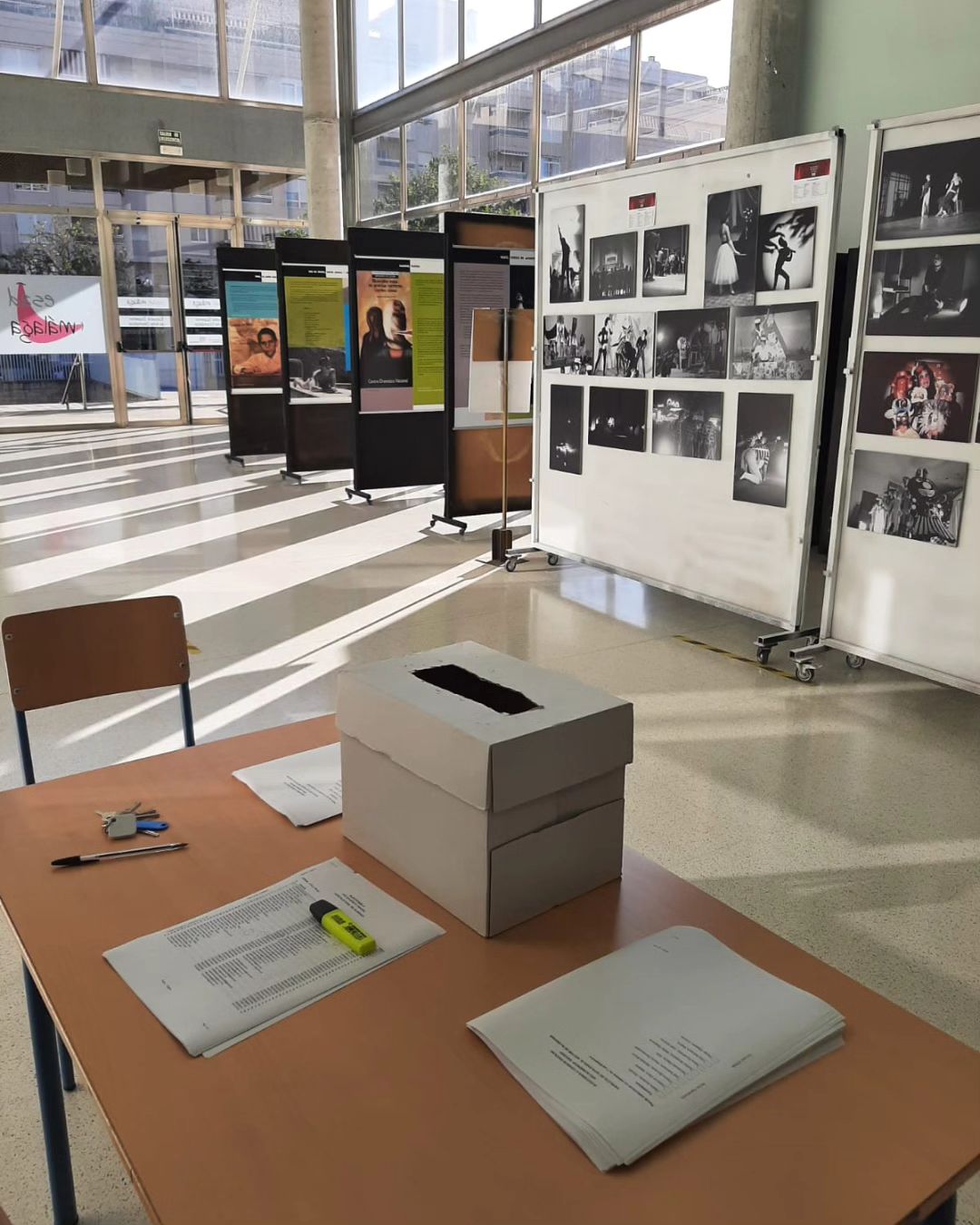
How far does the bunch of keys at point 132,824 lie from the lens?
1.64 m

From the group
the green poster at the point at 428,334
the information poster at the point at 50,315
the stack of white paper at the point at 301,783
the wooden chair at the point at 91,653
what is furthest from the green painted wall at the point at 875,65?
the information poster at the point at 50,315

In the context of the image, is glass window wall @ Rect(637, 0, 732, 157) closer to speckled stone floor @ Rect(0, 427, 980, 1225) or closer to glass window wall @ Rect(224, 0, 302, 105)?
speckled stone floor @ Rect(0, 427, 980, 1225)

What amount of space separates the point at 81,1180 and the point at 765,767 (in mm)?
2608

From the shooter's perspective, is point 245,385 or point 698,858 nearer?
point 698,858

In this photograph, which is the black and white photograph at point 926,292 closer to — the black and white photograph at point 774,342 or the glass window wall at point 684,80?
the black and white photograph at point 774,342

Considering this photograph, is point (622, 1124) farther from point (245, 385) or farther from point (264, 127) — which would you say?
point (264, 127)

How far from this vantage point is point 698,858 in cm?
310

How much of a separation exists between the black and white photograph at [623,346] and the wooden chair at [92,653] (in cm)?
359

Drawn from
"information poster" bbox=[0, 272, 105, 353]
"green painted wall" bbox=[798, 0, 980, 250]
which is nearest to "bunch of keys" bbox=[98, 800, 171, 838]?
"green painted wall" bbox=[798, 0, 980, 250]

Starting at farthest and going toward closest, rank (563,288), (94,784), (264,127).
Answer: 1. (264,127)
2. (563,288)
3. (94,784)

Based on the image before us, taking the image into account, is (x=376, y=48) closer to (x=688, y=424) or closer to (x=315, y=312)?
(x=315, y=312)

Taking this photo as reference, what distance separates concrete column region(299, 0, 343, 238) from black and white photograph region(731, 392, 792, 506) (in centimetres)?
1040

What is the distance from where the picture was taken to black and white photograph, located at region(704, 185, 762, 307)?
4691 millimetres

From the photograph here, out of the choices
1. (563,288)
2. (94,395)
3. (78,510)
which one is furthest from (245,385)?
(563,288)
